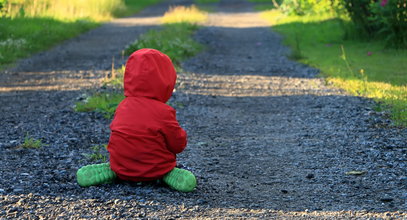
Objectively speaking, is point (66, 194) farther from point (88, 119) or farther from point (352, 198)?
point (88, 119)

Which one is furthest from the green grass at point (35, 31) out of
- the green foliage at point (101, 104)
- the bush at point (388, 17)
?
the bush at point (388, 17)

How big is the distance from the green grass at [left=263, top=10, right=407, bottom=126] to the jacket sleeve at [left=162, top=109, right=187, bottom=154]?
3511 millimetres

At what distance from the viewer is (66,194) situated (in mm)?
4949

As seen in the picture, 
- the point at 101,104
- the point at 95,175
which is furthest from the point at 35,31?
the point at 95,175

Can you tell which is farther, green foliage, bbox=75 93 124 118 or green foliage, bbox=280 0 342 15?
green foliage, bbox=280 0 342 15

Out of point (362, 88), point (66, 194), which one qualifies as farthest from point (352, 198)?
point (362, 88)

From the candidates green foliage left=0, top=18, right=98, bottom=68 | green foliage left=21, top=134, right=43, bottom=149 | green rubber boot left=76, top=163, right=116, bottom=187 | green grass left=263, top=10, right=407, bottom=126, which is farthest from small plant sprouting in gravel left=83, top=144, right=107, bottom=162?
green foliage left=0, top=18, right=98, bottom=68

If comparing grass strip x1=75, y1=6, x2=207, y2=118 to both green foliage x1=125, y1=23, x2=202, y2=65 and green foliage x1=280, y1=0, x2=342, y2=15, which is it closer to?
green foliage x1=125, y1=23, x2=202, y2=65

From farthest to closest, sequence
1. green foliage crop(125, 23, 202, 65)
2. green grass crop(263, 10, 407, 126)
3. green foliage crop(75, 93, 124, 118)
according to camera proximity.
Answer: green foliage crop(125, 23, 202, 65) → green grass crop(263, 10, 407, 126) → green foliage crop(75, 93, 124, 118)

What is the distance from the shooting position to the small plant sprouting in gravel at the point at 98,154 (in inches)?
245

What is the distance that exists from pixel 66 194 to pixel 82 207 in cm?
36

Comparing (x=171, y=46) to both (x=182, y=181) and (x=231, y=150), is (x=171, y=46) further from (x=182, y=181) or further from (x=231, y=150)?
(x=182, y=181)

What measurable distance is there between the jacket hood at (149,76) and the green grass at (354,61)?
3.60 meters

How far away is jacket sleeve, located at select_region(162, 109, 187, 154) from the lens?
516cm
